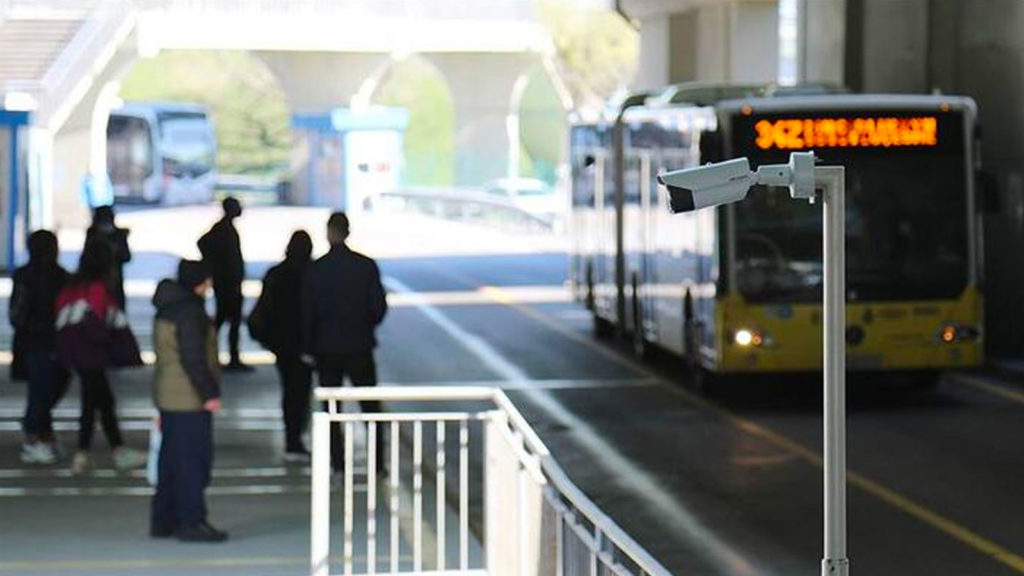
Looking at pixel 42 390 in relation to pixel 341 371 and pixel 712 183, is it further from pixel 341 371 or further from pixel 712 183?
pixel 712 183

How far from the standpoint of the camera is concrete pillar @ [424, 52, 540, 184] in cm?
8412

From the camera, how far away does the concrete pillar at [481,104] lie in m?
84.1

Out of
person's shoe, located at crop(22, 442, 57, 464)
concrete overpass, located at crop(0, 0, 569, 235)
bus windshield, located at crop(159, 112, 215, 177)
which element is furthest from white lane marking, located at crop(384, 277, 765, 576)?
bus windshield, located at crop(159, 112, 215, 177)

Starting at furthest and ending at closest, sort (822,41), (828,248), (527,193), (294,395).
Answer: (527,193)
(822,41)
(294,395)
(828,248)

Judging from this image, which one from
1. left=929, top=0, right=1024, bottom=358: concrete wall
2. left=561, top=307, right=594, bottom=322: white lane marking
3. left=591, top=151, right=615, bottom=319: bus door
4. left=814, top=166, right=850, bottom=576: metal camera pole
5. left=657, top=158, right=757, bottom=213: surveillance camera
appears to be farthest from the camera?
left=561, top=307, right=594, bottom=322: white lane marking

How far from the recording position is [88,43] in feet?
224

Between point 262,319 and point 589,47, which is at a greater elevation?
point 589,47

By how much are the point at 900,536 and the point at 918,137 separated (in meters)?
7.47

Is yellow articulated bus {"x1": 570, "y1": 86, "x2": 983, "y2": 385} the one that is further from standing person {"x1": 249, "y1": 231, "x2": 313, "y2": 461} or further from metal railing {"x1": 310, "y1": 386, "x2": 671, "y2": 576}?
standing person {"x1": 249, "y1": 231, "x2": 313, "y2": 461}

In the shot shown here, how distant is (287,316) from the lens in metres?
17.5

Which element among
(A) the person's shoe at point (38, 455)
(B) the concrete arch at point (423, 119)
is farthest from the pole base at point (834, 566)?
(B) the concrete arch at point (423, 119)

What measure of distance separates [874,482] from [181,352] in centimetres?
559

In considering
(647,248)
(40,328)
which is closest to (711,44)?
(647,248)

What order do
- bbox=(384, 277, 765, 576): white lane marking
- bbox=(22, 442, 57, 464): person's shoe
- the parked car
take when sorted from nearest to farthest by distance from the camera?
bbox=(384, 277, 765, 576): white lane marking → bbox=(22, 442, 57, 464): person's shoe → the parked car
